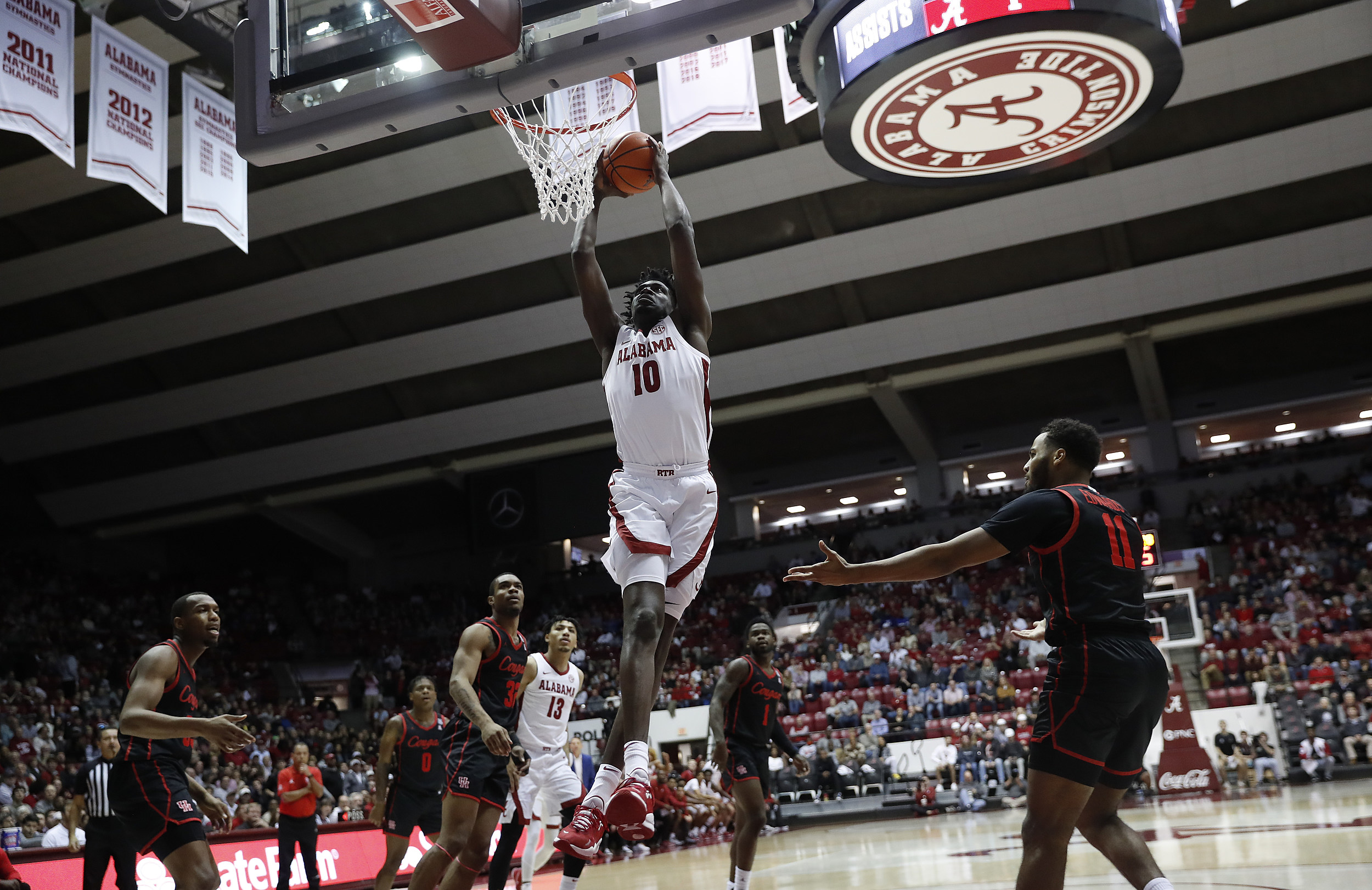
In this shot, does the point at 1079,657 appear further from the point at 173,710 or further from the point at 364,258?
the point at 364,258

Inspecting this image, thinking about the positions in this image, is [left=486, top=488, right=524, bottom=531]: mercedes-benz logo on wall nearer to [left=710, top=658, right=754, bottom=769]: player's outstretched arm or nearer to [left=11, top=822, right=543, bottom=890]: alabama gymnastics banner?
[left=11, top=822, right=543, bottom=890]: alabama gymnastics banner

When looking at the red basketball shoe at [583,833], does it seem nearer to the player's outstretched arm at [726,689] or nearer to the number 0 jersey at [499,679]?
the number 0 jersey at [499,679]

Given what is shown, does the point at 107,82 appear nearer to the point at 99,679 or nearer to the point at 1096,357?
the point at 99,679

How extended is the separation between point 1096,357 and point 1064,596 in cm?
2618

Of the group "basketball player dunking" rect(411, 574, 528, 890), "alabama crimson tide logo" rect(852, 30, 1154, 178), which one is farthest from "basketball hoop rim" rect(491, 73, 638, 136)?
"basketball player dunking" rect(411, 574, 528, 890)

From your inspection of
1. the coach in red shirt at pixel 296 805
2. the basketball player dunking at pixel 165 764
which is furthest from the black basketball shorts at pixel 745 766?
the coach in red shirt at pixel 296 805

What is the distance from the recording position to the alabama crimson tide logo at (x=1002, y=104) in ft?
28.5

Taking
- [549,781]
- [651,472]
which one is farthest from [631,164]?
[549,781]

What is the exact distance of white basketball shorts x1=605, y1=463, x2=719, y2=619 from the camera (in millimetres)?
4078

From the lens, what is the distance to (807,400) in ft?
95.2

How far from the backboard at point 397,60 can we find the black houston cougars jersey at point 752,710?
14.3 ft

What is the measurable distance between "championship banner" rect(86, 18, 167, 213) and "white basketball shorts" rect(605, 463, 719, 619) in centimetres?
1018

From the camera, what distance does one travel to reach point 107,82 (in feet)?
40.1

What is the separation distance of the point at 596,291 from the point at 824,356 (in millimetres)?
23396
